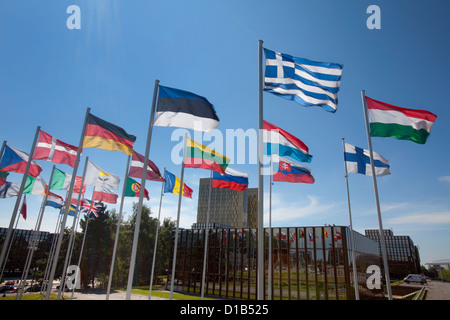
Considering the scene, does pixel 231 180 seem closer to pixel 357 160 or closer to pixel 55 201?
pixel 357 160

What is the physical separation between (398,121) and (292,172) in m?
6.41

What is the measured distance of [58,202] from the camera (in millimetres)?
25672

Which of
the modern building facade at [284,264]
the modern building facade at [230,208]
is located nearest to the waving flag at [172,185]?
the modern building facade at [284,264]

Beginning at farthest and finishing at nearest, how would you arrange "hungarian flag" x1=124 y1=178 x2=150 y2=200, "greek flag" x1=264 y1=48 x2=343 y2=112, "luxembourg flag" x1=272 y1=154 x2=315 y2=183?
1. "hungarian flag" x1=124 y1=178 x2=150 y2=200
2. "luxembourg flag" x1=272 y1=154 x2=315 y2=183
3. "greek flag" x1=264 y1=48 x2=343 y2=112

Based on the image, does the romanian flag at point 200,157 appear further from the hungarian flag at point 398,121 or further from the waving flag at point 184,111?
the hungarian flag at point 398,121

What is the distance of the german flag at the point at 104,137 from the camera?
12.0m

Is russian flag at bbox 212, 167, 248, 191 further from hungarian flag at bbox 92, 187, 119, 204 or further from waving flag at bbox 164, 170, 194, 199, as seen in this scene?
hungarian flag at bbox 92, 187, 119, 204

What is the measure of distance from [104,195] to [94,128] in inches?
426

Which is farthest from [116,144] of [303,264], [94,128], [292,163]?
[303,264]

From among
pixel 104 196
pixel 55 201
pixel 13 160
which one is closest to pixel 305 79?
pixel 104 196

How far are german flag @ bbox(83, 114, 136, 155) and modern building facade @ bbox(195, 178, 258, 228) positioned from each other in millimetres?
132781

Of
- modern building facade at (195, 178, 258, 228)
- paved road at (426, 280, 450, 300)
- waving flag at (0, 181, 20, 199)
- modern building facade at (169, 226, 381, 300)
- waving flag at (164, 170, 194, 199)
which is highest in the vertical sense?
modern building facade at (195, 178, 258, 228)

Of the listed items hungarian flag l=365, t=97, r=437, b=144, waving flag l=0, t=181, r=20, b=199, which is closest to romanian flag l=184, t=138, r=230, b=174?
hungarian flag l=365, t=97, r=437, b=144

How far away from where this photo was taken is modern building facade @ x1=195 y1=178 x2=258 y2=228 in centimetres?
14425
